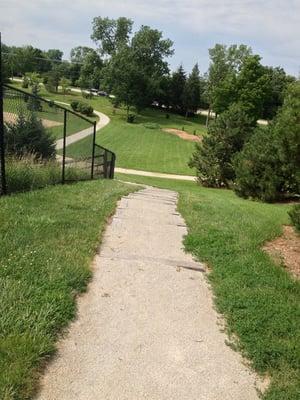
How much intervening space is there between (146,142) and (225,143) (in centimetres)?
2035

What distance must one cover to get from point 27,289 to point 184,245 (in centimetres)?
274

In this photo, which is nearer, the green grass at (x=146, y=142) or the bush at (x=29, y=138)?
the bush at (x=29, y=138)

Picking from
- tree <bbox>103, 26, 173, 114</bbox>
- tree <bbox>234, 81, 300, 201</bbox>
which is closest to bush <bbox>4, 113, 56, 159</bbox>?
tree <bbox>234, 81, 300, 201</bbox>

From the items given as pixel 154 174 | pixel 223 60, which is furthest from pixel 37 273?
pixel 223 60

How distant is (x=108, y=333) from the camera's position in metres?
3.46

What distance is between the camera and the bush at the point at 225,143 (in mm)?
19734

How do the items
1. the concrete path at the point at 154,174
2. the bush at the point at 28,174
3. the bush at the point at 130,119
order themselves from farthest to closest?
the bush at the point at 130,119
the concrete path at the point at 154,174
the bush at the point at 28,174

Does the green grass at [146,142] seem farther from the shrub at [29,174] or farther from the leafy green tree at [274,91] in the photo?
the leafy green tree at [274,91]

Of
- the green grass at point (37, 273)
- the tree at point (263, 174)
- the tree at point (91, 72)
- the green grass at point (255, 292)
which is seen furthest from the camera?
the tree at point (91, 72)

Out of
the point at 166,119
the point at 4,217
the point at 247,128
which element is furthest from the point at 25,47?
the point at 4,217

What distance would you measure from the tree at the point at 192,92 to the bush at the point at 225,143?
145 feet

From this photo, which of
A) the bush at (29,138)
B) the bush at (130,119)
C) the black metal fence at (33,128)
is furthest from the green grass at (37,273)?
the bush at (130,119)

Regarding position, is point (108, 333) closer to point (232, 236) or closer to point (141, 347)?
point (141, 347)

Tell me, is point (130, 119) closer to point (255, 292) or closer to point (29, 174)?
point (29, 174)
